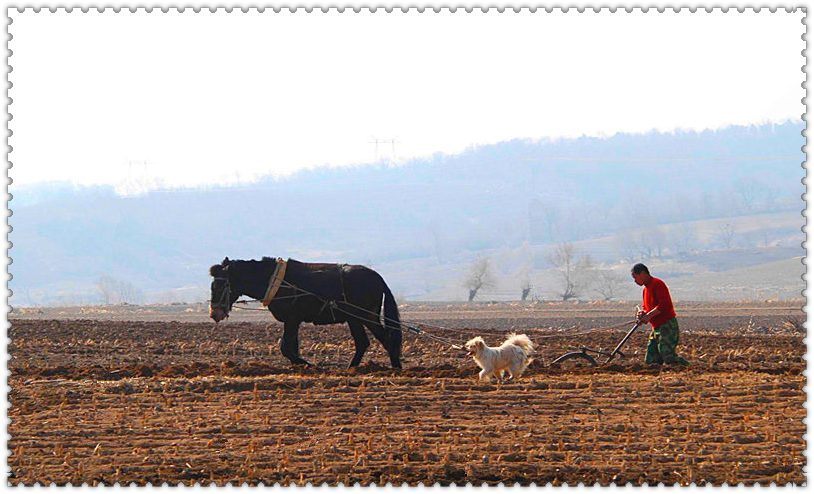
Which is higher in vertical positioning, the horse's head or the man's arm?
the horse's head

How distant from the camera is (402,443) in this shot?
10.1 meters

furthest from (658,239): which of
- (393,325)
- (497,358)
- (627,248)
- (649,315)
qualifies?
(497,358)

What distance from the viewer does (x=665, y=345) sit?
15.0 m

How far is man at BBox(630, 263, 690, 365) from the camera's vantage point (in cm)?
1451

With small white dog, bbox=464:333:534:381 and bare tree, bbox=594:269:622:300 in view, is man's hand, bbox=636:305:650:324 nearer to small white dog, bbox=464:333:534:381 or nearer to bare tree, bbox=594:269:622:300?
small white dog, bbox=464:333:534:381

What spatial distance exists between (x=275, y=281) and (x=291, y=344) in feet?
3.16

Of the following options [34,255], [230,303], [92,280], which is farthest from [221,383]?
[34,255]

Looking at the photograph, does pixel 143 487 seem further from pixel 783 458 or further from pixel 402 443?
pixel 783 458

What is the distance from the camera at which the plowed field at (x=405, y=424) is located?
905 cm

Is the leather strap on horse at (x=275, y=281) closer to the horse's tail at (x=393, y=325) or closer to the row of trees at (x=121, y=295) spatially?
the horse's tail at (x=393, y=325)

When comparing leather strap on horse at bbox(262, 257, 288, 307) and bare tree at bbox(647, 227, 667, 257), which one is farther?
bare tree at bbox(647, 227, 667, 257)

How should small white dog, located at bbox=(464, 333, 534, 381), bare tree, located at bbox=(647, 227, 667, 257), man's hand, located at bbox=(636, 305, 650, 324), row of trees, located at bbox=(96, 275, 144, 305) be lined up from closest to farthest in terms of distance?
small white dog, located at bbox=(464, 333, 534, 381) < man's hand, located at bbox=(636, 305, 650, 324) < row of trees, located at bbox=(96, 275, 144, 305) < bare tree, located at bbox=(647, 227, 667, 257)

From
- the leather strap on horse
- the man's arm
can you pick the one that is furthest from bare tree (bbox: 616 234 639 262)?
the man's arm

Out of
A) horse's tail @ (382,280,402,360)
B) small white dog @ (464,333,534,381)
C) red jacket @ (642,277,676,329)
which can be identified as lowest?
small white dog @ (464,333,534,381)
